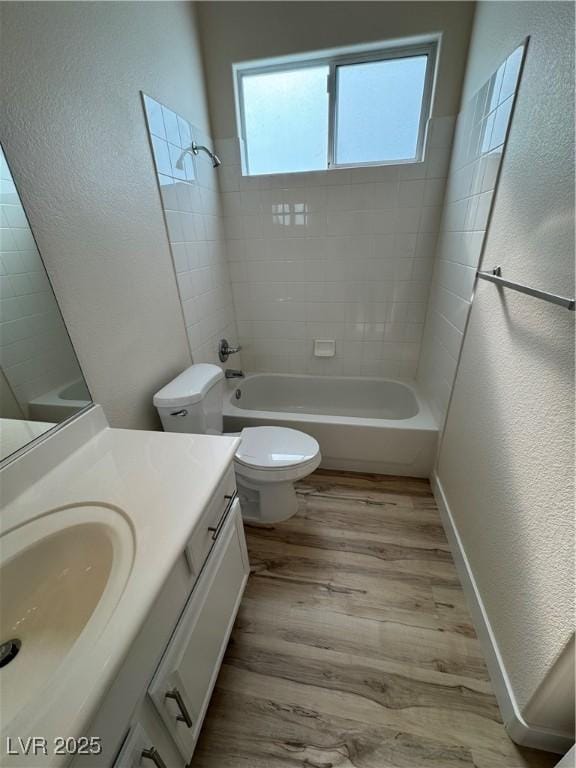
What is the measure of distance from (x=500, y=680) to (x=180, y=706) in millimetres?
987

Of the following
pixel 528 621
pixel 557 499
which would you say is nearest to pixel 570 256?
pixel 557 499

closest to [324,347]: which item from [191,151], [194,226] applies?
[194,226]

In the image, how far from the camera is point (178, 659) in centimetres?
70

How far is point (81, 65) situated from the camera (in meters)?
0.98

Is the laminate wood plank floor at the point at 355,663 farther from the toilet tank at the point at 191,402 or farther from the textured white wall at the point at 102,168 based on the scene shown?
the textured white wall at the point at 102,168

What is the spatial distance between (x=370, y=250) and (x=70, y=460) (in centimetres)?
196

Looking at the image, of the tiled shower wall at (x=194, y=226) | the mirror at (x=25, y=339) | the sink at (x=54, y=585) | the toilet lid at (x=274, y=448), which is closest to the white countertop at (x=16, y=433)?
the mirror at (x=25, y=339)

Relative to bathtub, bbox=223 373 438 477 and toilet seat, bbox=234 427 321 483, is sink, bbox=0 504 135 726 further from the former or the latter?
bathtub, bbox=223 373 438 477

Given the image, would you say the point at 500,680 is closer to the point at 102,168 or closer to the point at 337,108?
the point at 102,168

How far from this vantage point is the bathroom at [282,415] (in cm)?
69

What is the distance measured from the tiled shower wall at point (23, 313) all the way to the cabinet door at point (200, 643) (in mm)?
666

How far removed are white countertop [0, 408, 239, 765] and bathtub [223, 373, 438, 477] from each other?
101 cm

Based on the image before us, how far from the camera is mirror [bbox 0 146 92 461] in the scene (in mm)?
Answer: 778

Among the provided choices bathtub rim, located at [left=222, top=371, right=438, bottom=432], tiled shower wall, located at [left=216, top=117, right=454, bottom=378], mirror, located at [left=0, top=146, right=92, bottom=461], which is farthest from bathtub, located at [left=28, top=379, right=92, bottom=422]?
tiled shower wall, located at [left=216, top=117, right=454, bottom=378]
